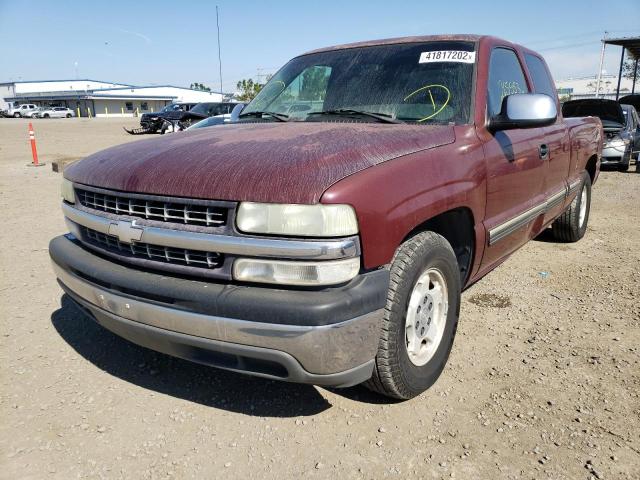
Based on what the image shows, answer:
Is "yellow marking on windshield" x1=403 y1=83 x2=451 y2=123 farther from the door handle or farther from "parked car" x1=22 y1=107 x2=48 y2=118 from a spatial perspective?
"parked car" x1=22 y1=107 x2=48 y2=118

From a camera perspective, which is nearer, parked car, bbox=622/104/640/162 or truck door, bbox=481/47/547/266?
truck door, bbox=481/47/547/266

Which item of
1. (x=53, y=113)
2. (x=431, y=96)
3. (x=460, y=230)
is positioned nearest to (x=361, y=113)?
(x=431, y=96)

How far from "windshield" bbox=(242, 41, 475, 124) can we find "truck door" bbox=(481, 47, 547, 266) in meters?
0.24

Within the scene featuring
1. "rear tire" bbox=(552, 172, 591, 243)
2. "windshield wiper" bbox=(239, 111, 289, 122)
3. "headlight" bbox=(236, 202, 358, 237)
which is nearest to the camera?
Answer: "headlight" bbox=(236, 202, 358, 237)

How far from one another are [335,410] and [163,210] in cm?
128

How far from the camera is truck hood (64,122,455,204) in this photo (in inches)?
76.2

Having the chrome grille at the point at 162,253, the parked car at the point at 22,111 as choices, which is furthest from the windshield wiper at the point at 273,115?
the parked car at the point at 22,111

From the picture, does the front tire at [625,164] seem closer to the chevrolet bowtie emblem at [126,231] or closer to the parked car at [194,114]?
the chevrolet bowtie emblem at [126,231]

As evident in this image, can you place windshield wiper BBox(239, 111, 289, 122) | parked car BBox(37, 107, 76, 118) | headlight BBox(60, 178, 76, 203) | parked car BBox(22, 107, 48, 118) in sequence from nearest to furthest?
headlight BBox(60, 178, 76, 203)
windshield wiper BBox(239, 111, 289, 122)
parked car BBox(22, 107, 48, 118)
parked car BBox(37, 107, 76, 118)

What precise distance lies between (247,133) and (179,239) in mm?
918

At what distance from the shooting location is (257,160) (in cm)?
210

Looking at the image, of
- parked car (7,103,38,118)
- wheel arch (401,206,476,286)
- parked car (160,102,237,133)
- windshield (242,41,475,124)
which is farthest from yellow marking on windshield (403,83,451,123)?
parked car (7,103,38,118)

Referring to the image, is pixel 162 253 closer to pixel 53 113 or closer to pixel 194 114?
pixel 194 114

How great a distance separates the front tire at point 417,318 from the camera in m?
2.16
